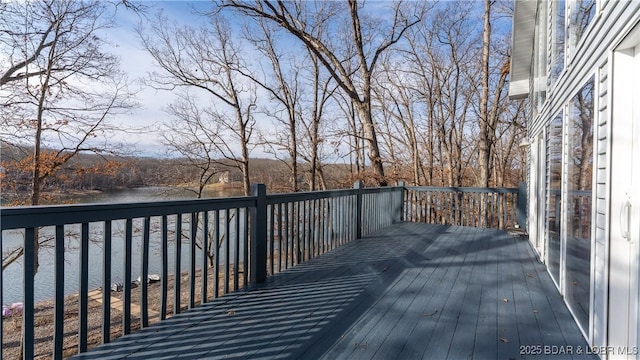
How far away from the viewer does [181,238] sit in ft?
9.32

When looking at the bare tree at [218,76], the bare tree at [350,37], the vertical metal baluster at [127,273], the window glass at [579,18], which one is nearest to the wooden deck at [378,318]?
the vertical metal baluster at [127,273]

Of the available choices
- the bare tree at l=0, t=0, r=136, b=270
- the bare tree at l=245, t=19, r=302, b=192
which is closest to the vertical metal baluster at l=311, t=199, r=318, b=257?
the bare tree at l=0, t=0, r=136, b=270

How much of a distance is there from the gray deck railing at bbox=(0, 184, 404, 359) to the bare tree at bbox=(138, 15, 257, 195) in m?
7.20

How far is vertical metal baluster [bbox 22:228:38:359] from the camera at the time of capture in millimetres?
1620

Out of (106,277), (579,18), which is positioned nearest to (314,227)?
(106,277)

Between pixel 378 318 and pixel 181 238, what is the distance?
1.80m

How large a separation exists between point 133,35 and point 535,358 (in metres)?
11.7

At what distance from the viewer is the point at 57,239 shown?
1.78 meters

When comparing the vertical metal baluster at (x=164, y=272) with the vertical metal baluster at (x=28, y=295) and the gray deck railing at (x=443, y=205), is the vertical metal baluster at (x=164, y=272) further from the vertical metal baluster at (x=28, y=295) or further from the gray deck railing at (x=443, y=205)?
the gray deck railing at (x=443, y=205)

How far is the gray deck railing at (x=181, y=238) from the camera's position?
5.79 ft

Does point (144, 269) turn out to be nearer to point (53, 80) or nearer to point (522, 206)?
point (522, 206)

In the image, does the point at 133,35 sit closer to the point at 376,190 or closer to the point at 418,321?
the point at 376,190

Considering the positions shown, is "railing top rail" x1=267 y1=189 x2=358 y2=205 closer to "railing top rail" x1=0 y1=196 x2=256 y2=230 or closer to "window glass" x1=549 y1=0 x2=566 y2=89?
"railing top rail" x1=0 y1=196 x2=256 y2=230

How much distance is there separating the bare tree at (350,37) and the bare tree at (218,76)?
2706mm
